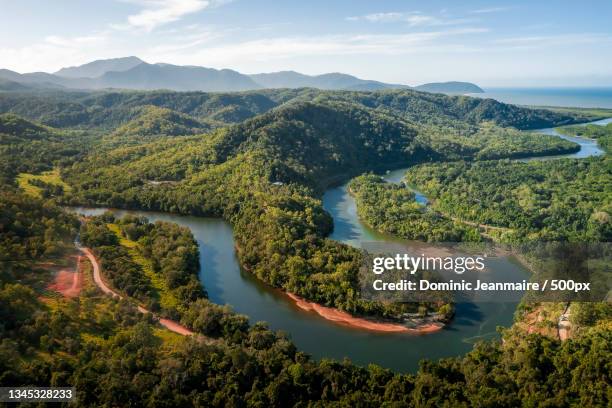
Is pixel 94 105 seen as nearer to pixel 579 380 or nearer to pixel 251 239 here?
pixel 251 239

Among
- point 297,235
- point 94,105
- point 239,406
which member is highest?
point 94,105

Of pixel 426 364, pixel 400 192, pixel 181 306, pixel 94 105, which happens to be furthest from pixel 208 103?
pixel 426 364

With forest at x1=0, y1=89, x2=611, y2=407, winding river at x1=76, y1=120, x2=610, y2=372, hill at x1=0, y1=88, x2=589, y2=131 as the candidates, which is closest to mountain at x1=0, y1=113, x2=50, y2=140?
forest at x1=0, y1=89, x2=611, y2=407

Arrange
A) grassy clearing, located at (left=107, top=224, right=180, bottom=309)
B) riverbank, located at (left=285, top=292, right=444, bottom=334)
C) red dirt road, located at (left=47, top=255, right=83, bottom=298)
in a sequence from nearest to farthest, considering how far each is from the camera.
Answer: riverbank, located at (left=285, top=292, right=444, bottom=334) < grassy clearing, located at (left=107, top=224, right=180, bottom=309) < red dirt road, located at (left=47, top=255, right=83, bottom=298)

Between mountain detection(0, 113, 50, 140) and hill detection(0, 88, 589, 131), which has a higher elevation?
hill detection(0, 88, 589, 131)

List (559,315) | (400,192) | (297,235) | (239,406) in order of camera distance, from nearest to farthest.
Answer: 1. (239,406)
2. (559,315)
3. (297,235)
4. (400,192)

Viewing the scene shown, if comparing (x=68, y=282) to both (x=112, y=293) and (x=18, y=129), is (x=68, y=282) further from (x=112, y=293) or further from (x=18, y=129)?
(x=18, y=129)

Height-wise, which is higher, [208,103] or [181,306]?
[208,103]

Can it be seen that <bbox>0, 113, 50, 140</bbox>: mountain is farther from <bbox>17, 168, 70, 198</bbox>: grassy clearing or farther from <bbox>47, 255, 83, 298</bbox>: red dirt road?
<bbox>47, 255, 83, 298</bbox>: red dirt road
